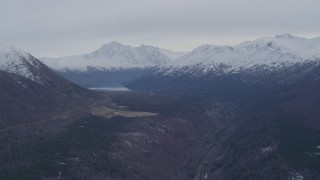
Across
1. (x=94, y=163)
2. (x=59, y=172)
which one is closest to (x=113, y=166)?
(x=94, y=163)

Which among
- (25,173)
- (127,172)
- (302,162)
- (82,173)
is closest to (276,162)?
(302,162)

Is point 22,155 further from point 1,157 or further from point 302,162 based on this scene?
point 302,162

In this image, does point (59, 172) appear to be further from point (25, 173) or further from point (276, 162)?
point (276, 162)

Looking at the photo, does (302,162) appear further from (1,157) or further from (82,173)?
(1,157)

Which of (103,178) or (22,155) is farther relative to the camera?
(22,155)

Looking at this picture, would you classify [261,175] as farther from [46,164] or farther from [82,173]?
[46,164]

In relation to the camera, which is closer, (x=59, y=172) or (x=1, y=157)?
(x=59, y=172)

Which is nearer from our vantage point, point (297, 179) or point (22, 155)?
point (297, 179)
